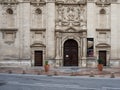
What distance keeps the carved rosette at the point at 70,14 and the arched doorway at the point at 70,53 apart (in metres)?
2.38

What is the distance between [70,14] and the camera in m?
44.1

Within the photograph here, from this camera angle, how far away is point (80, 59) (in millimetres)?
43219

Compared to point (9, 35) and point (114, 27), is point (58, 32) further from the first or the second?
point (114, 27)

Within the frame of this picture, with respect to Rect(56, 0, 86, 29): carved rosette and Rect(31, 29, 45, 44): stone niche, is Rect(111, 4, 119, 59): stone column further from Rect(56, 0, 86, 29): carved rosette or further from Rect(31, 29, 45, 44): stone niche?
Rect(31, 29, 45, 44): stone niche

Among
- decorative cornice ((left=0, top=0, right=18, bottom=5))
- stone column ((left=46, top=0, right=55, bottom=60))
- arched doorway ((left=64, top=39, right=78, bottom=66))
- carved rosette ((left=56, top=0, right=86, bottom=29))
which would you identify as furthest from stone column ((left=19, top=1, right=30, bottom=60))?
arched doorway ((left=64, top=39, right=78, bottom=66))

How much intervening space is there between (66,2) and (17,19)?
22.8 ft

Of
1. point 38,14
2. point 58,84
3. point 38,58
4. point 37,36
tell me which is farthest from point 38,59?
point 58,84

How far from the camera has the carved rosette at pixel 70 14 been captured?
43.8m

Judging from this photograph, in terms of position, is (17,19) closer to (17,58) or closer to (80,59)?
(17,58)

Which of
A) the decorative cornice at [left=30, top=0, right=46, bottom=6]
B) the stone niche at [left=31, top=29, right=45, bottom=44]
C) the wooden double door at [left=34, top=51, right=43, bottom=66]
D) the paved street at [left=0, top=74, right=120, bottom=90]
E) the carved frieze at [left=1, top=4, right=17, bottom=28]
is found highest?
the decorative cornice at [left=30, top=0, right=46, bottom=6]

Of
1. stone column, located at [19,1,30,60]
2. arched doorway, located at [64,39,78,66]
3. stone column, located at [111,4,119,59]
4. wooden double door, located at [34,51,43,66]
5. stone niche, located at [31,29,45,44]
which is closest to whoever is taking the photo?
stone column, located at [111,4,119,59]

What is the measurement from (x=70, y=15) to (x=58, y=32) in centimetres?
292

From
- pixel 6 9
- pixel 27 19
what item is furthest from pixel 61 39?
pixel 6 9

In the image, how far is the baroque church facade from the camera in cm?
4328
